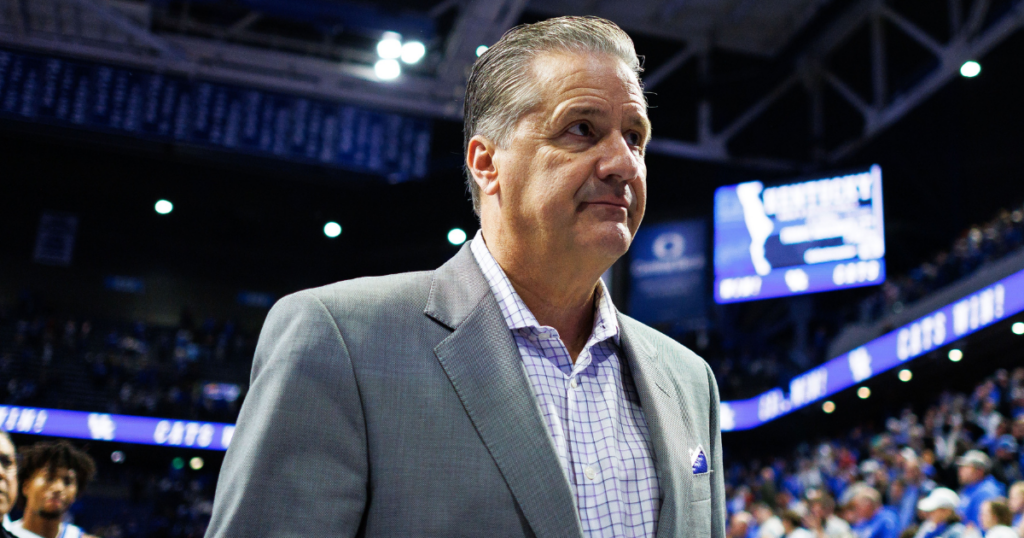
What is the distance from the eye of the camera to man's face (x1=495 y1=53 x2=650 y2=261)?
4.04ft

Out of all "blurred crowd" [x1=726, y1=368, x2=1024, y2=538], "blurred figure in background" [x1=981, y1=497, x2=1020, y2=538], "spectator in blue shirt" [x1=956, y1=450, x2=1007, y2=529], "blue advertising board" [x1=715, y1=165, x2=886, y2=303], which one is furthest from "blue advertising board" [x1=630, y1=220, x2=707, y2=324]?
"blurred figure in background" [x1=981, y1=497, x2=1020, y2=538]

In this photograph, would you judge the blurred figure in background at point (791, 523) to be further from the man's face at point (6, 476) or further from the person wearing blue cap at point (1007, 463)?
the man's face at point (6, 476)

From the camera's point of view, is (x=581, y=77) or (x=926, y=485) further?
(x=926, y=485)

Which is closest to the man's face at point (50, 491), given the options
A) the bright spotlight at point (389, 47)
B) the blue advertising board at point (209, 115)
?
the bright spotlight at point (389, 47)

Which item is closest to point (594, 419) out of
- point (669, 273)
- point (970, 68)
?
point (970, 68)

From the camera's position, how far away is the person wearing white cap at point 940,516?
5188mm

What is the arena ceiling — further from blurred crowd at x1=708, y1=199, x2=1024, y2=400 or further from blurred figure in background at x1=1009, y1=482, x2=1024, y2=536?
blurred figure in background at x1=1009, y1=482, x2=1024, y2=536

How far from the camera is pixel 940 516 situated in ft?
17.2

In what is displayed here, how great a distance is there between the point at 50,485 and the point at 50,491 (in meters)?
0.03

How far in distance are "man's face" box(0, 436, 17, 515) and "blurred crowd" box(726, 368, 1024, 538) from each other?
453cm

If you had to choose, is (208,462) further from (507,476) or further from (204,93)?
(507,476)

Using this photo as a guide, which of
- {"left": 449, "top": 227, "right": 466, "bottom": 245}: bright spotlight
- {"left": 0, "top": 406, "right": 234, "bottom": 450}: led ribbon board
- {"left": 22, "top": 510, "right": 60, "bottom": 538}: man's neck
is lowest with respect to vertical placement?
{"left": 22, "top": 510, "right": 60, "bottom": 538}: man's neck

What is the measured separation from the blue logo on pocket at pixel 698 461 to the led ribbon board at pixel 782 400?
33.5 feet

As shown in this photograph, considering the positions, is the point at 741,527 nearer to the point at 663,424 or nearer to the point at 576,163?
the point at 663,424
